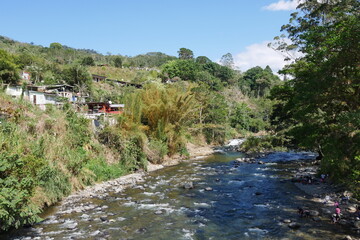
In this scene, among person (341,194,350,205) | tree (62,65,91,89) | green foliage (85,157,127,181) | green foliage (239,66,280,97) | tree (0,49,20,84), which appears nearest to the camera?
person (341,194,350,205)

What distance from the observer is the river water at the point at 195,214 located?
28.9ft

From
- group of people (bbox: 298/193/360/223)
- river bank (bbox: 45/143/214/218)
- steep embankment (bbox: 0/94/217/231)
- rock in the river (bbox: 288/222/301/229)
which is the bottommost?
river bank (bbox: 45/143/214/218)

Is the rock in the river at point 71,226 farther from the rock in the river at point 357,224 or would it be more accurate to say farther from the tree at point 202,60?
the tree at point 202,60

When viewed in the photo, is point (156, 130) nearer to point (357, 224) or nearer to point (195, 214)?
point (195, 214)

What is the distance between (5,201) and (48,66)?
4921cm

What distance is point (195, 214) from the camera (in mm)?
10758

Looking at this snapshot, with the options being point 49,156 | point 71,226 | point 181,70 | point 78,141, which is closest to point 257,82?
point 181,70

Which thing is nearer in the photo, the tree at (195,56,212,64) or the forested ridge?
the forested ridge

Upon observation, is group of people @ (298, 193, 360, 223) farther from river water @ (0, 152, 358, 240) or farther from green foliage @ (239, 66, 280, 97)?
green foliage @ (239, 66, 280, 97)

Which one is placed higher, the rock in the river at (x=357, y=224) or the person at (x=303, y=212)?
the rock in the river at (x=357, y=224)

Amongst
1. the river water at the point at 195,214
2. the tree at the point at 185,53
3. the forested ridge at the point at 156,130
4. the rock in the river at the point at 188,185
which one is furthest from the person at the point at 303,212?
the tree at the point at 185,53

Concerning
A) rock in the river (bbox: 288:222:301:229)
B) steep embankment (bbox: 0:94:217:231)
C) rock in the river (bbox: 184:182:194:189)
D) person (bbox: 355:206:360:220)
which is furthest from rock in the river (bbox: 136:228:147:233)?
person (bbox: 355:206:360:220)

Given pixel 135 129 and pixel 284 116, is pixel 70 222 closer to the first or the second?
pixel 135 129

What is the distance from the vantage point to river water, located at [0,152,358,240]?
8.80 metres
